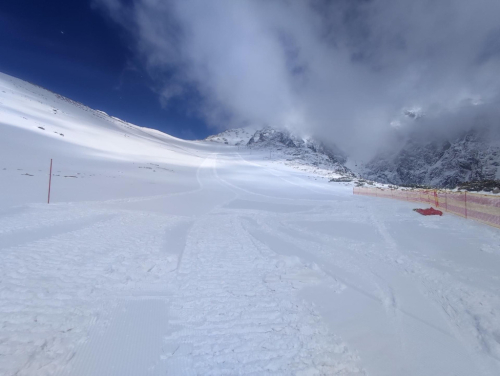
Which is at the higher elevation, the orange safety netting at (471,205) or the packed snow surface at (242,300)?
the orange safety netting at (471,205)

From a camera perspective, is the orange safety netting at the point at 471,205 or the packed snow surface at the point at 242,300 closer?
the packed snow surface at the point at 242,300

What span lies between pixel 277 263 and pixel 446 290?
10.8 ft

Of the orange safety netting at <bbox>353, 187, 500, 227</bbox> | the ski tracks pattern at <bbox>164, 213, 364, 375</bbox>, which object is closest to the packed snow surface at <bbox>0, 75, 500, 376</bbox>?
the ski tracks pattern at <bbox>164, 213, 364, 375</bbox>

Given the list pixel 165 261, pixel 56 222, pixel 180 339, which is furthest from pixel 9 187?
pixel 180 339

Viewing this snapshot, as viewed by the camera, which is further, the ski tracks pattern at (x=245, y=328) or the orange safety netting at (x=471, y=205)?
the orange safety netting at (x=471, y=205)

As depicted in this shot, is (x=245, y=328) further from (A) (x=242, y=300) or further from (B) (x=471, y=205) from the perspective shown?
(B) (x=471, y=205)

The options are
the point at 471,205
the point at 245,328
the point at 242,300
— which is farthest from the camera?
the point at 471,205

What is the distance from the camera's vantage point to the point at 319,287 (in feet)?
14.5

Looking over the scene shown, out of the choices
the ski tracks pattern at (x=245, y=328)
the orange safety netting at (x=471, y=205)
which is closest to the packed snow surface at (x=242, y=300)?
the ski tracks pattern at (x=245, y=328)

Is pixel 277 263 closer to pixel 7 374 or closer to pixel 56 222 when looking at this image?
pixel 7 374

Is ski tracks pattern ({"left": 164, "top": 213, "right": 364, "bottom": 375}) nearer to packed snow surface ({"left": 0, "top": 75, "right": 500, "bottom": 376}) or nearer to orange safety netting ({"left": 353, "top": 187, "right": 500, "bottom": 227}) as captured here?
packed snow surface ({"left": 0, "top": 75, "right": 500, "bottom": 376})

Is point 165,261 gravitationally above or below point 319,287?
below

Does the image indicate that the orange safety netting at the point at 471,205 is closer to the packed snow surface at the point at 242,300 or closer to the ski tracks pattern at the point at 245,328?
the packed snow surface at the point at 242,300

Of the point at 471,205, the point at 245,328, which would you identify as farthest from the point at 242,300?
the point at 471,205
